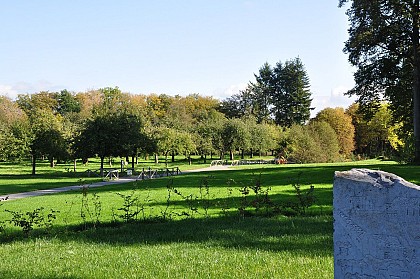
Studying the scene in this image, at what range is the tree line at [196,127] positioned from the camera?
44.2 metres

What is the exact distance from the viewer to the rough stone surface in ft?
11.7

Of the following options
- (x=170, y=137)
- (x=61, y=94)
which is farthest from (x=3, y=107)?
(x=170, y=137)

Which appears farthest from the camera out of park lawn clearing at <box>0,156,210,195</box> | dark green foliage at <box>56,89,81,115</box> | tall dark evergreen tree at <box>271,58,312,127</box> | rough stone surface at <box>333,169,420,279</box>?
dark green foliage at <box>56,89,81,115</box>

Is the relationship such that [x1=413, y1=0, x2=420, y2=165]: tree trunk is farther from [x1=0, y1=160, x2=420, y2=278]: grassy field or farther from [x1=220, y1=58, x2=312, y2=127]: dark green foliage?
[x1=220, y1=58, x2=312, y2=127]: dark green foliage

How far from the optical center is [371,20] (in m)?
29.6

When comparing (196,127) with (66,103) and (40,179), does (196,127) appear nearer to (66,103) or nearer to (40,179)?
(40,179)

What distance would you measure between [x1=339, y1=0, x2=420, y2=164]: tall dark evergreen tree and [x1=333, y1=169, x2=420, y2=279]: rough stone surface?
27248 millimetres

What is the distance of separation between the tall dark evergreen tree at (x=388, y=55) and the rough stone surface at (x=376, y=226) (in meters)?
27.2

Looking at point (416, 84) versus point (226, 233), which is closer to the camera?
point (226, 233)

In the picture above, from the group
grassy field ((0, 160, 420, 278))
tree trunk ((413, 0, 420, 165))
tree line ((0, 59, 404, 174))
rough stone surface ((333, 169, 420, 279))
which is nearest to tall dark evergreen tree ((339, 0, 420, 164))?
tree trunk ((413, 0, 420, 165))

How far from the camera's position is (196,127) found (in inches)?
3088

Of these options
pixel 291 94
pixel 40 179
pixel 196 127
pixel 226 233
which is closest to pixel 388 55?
pixel 226 233

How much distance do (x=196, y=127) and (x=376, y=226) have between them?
7486 cm

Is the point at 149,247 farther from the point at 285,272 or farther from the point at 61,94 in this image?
the point at 61,94
